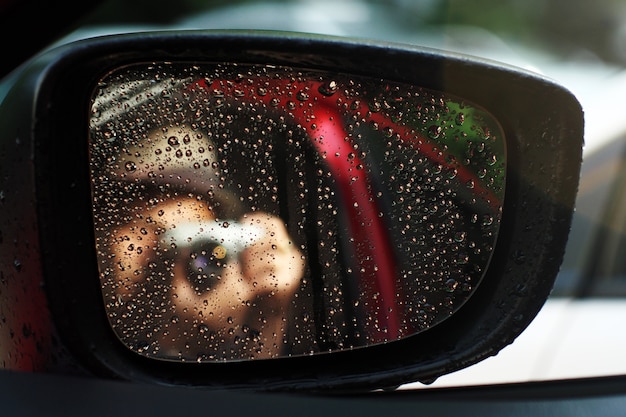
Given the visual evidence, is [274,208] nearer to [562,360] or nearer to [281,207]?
[281,207]

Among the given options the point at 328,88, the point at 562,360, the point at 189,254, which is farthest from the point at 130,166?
the point at 562,360

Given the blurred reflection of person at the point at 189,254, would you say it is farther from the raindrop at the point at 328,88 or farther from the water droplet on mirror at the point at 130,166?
the raindrop at the point at 328,88

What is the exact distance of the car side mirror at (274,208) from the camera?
1.05 metres

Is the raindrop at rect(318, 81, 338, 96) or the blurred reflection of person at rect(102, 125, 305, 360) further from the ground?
the raindrop at rect(318, 81, 338, 96)

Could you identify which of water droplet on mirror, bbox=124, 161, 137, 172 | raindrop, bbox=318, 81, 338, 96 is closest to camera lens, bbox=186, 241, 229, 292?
water droplet on mirror, bbox=124, 161, 137, 172

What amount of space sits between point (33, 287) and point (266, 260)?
41cm

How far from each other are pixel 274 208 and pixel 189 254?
173mm

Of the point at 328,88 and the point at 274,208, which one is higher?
the point at 328,88

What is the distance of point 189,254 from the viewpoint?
120 cm

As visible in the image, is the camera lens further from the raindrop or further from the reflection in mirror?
the raindrop

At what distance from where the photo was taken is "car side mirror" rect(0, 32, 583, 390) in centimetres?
105

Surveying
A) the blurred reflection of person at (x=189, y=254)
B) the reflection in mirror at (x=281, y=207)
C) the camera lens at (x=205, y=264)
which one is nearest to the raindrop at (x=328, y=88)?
the reflection in mirror at (x=281, y=207)

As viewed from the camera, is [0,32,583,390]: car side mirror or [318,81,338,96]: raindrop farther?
[318,81,338,96]: raindrop

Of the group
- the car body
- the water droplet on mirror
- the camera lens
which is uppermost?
the water droplet on mirror
